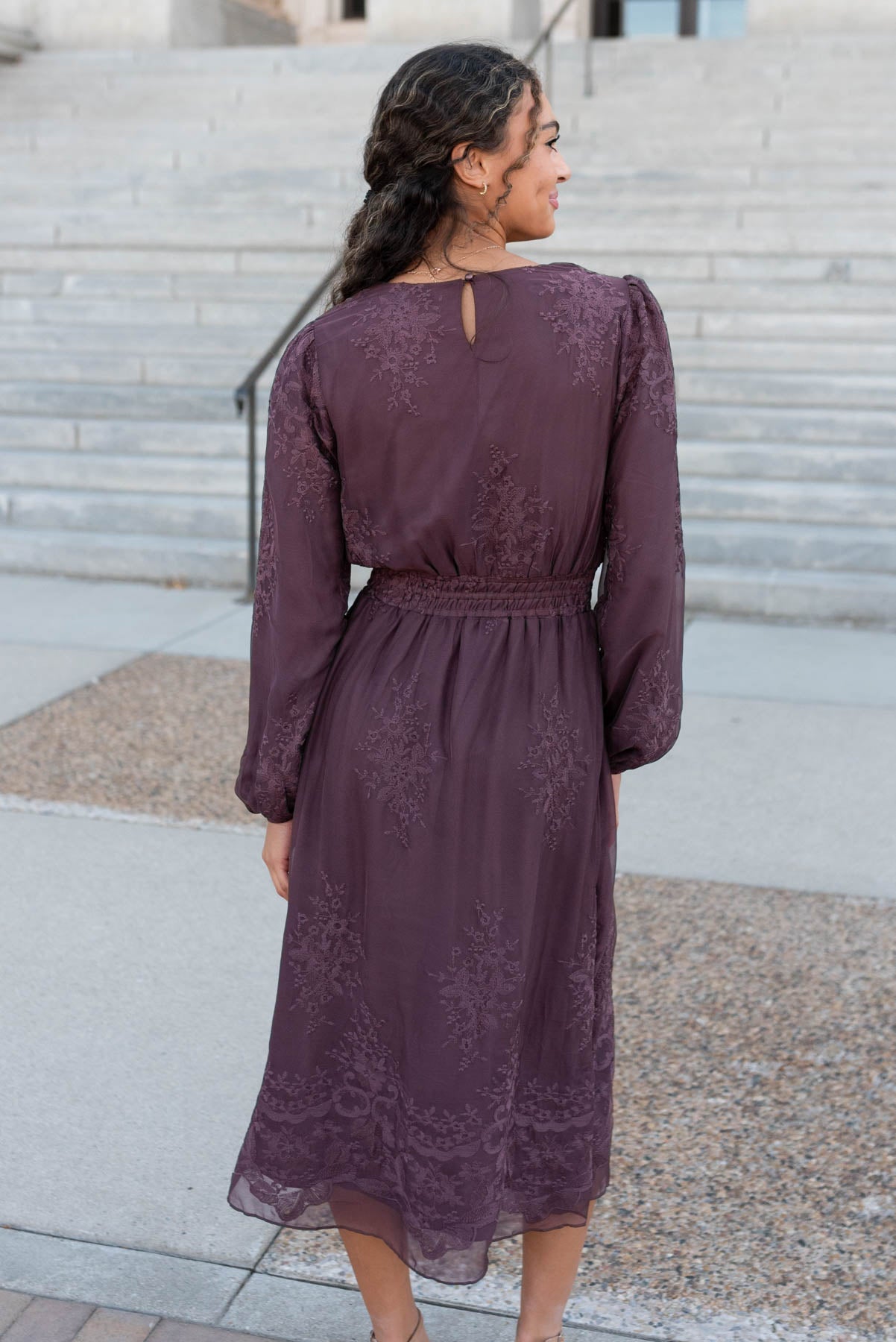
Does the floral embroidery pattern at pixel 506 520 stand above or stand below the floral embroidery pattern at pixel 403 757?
above

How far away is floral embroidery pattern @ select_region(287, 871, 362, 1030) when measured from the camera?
2.09m

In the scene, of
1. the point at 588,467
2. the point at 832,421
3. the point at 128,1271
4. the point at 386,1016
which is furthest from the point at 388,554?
the point at 832,421

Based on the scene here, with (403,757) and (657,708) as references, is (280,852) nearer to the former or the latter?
(403,757)

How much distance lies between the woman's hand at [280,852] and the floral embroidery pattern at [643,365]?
749mm

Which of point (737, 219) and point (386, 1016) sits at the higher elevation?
point (737, 219)

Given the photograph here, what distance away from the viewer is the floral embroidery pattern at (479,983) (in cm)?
201

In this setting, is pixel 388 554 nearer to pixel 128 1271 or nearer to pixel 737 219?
pixel 128 1271

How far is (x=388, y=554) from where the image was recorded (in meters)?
2.00

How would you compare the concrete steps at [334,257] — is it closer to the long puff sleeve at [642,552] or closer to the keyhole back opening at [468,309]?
the long puff sleeve at [642,552]


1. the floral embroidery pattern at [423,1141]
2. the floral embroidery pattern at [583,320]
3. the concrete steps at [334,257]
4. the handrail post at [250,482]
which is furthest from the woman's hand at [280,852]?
the concrete steps at [334,257]

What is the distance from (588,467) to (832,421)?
668cm

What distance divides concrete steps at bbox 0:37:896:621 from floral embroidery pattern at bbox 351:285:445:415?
5.44 m

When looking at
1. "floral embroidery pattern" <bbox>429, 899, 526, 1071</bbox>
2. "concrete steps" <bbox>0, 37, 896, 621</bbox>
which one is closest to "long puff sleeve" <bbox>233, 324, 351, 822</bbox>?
"floral embroidery pattern" <bbox>429, 899, 526, 1071</bbox>

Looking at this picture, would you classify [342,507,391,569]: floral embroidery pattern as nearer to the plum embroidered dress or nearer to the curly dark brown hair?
the plum embroidered dress
